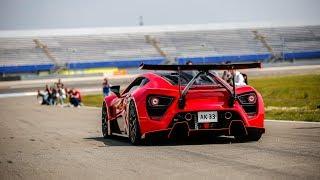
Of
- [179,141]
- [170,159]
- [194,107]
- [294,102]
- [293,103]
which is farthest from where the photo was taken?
[294,102]

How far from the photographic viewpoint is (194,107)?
8828mm

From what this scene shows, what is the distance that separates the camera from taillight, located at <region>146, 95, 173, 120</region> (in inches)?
353

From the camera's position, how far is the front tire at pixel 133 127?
9.18m

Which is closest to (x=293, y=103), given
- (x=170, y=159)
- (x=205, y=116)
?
(x=205, y=116)

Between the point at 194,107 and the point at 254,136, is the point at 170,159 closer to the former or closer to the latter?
the point at 194,107

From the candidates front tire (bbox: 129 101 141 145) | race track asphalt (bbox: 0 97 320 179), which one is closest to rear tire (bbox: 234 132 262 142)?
race track asphalt (bbox: 0 97 320 179)

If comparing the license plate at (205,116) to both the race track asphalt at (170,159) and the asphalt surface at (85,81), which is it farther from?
the asphalt surface at (85,81)

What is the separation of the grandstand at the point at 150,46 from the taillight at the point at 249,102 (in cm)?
6164

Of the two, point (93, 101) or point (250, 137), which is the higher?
point (250, 137)

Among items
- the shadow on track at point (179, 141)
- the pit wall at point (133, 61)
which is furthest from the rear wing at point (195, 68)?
the pit wall at point (133, 61)

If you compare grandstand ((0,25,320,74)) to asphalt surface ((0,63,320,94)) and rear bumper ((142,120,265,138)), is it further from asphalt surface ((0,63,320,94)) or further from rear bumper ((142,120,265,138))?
rear bumper ((142,120,265,138))

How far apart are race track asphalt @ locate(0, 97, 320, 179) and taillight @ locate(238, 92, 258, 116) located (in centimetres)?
47

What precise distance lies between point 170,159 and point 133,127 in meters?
2.09

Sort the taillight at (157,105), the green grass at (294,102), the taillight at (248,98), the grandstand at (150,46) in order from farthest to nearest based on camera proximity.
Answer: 1. the grandstand at (150,46)
2. the green grass at (294,102)
3. the taillight at (248,98)
4. the taillight at (157,105)
